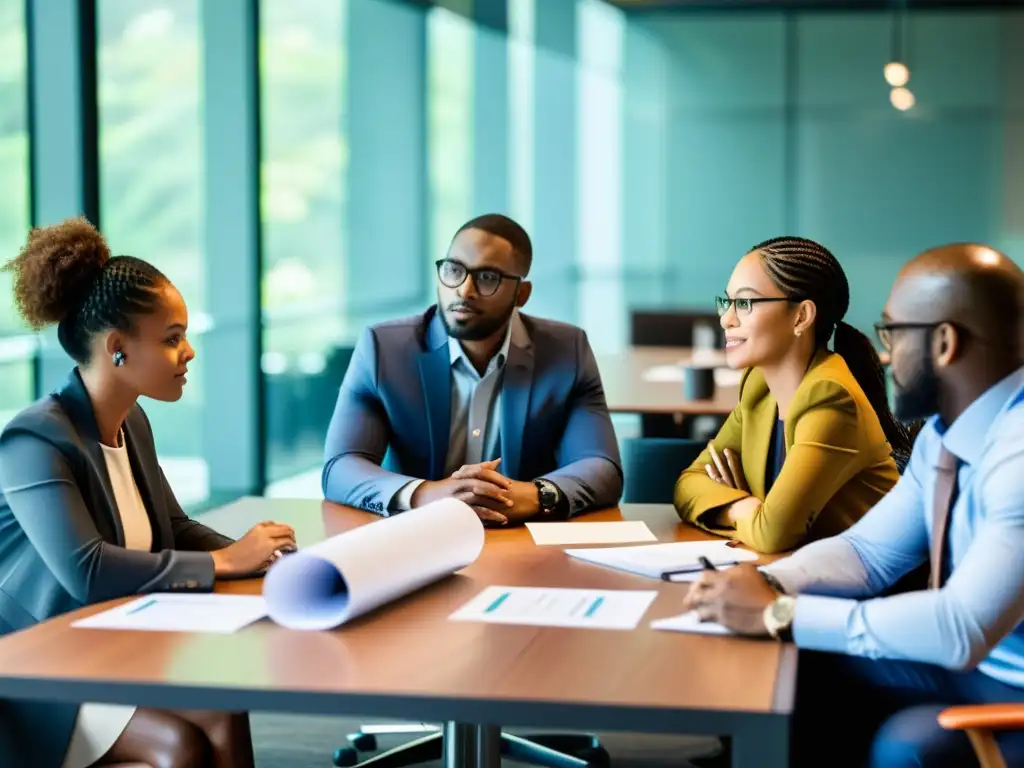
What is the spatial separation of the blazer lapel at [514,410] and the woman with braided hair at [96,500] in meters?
1.05

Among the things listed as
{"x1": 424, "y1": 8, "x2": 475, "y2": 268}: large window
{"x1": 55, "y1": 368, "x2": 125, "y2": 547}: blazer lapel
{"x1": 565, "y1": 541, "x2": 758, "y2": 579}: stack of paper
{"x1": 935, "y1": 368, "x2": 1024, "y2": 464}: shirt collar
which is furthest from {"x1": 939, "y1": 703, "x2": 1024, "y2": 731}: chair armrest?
{"x1": 424, "y1": 8, "x2": 475, "y2": 268}: large window

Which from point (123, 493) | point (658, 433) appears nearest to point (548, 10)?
point (658, 433)

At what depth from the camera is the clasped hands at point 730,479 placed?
294 centimetres

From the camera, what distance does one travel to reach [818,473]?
2820 millimetres

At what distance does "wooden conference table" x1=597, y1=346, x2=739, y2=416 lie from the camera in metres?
4.77

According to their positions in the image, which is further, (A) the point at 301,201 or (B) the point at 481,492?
(A) the point at 301,201

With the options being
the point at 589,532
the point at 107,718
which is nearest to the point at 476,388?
the point at 589,532

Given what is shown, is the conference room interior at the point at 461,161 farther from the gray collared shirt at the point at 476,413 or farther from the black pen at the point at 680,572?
the black pen at the point at 680,572

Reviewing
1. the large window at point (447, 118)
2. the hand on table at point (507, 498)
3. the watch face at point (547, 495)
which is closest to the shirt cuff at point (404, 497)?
the hand on table at point (507, 498)

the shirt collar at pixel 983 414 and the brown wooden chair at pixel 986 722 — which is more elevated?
the shirt collar at pixel 983 414

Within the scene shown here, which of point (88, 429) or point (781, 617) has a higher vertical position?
point (88, 429)

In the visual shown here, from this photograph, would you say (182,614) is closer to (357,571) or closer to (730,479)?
(357,571)

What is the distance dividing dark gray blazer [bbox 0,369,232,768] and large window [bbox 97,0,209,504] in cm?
279

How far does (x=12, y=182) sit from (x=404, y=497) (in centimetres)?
233
